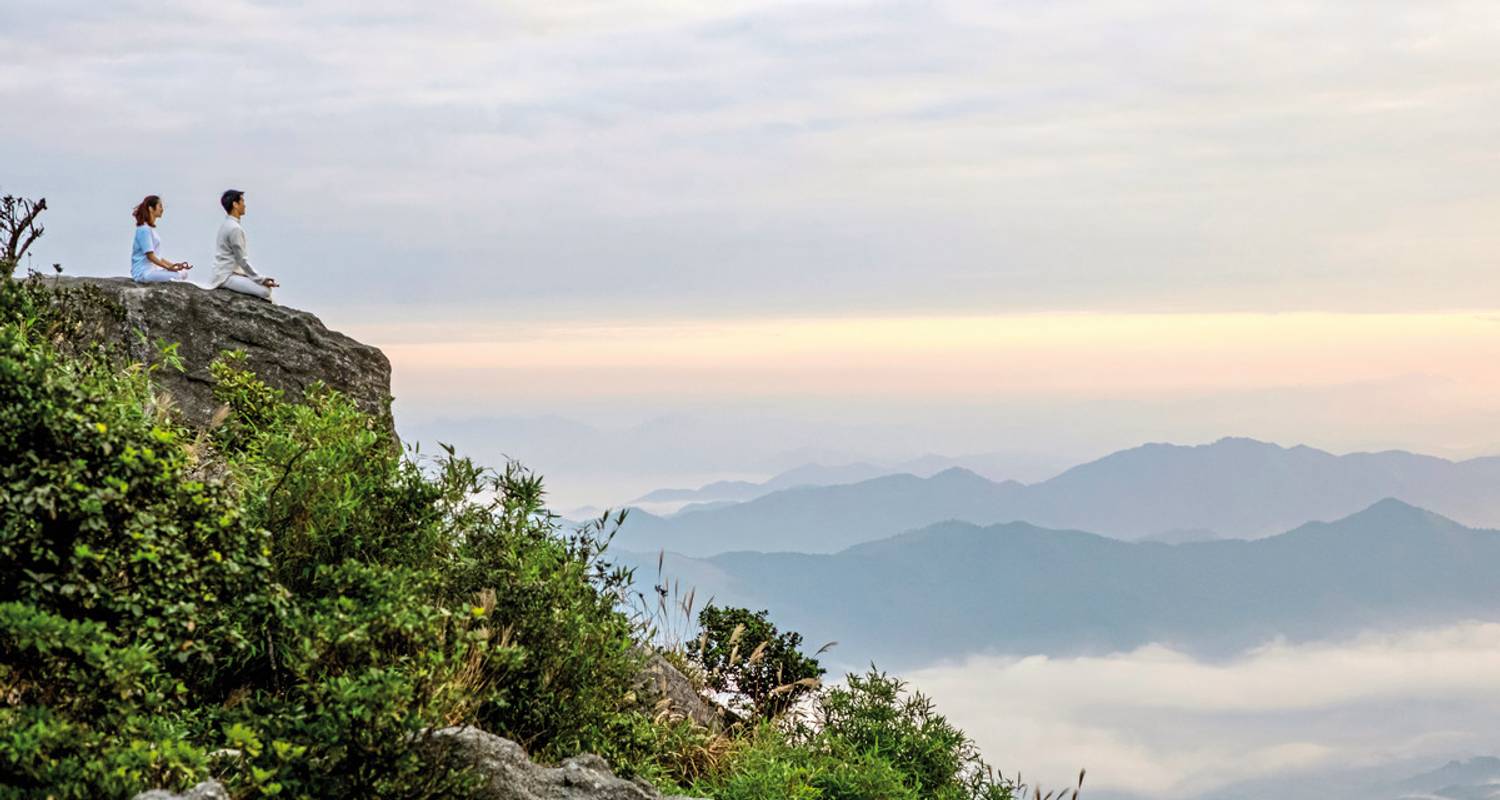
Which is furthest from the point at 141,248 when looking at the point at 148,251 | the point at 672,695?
the point at 672,695

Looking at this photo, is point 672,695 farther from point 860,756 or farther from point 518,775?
point 518,775

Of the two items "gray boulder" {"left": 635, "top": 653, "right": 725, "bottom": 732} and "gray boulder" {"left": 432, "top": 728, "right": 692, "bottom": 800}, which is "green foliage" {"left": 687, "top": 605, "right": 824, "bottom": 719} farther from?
"gray boulder" {"left": 432, "top": 728, "right": 692, "bottom": 800}

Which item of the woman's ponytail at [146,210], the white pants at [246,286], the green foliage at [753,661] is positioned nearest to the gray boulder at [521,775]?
the green foliage at [753,661]

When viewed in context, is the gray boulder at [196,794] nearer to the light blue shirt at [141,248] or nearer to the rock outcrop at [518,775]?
the rock outcrop at [518,775]

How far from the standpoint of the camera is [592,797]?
344 inches

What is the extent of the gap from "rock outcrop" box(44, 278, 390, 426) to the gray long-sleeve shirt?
14.6 inches

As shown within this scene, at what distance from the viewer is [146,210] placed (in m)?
18.0

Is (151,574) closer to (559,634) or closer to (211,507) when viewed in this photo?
(211,507)

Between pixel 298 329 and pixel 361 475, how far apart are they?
7329 millimetres

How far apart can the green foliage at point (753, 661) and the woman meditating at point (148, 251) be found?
27.0 feet

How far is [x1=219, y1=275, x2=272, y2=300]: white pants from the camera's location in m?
17.1

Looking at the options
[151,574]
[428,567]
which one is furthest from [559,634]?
[151,574]

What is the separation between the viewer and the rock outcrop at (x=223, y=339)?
15.7 m

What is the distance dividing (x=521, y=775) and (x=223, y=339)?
9712 millimetres
